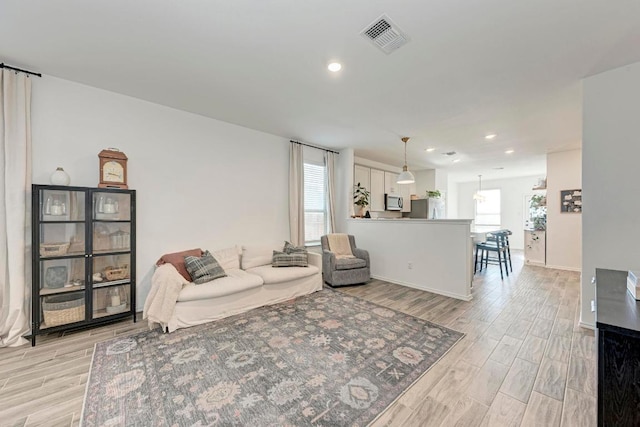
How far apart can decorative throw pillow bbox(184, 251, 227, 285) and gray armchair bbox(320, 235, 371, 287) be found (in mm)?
1867

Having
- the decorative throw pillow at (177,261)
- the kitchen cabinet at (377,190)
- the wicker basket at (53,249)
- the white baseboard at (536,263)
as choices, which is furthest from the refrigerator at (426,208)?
the wicker basket at (53,249)

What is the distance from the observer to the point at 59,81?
283 centimetres

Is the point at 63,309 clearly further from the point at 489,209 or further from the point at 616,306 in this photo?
the point at 489,209

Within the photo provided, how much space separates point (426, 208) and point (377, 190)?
178cm

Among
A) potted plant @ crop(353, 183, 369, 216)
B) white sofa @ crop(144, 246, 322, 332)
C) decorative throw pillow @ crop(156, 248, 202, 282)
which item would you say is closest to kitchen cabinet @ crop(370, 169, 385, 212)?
potted plant @ crop(353, 183, 369, 216)

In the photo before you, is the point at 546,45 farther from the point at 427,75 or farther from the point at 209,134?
the point at 209,134

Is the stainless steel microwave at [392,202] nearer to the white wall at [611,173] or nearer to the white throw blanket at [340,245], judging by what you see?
the white throw blanket at [340,245]

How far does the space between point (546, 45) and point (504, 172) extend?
755cm

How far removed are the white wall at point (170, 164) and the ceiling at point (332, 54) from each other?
0.83ft

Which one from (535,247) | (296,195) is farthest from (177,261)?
(535,247)

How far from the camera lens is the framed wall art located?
18.2 ft

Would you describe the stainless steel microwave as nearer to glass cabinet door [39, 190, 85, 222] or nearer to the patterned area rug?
the patterned area rug

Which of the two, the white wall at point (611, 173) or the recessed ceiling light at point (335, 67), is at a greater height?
the recessed ceiling light at point (335, 67)

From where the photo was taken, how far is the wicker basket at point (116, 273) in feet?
9.65
